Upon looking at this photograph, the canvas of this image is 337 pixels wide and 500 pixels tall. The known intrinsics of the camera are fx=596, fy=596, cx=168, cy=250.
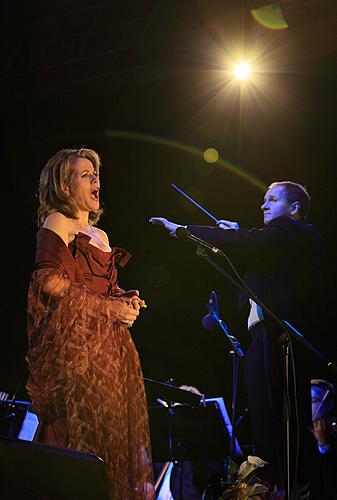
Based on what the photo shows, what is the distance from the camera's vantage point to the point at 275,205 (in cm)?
453

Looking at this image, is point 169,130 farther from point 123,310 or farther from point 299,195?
point 123,310

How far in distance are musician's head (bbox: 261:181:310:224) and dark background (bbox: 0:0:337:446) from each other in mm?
78

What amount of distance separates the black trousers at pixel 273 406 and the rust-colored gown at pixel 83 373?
5.41ft

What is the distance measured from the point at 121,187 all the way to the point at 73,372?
2953 mm

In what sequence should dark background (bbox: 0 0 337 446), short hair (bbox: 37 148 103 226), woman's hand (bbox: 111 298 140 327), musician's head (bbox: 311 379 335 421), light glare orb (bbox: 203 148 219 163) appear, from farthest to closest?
light glare orb (bbox: 203 148 219 163)
dark background (bbox: 0 0 337 446)
musician's head (bbox: 311 379 335 421)
short hair (bbox: 37 148 103 226)
woman's hand (bbox: 111 298 140 327)

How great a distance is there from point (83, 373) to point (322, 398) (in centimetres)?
245

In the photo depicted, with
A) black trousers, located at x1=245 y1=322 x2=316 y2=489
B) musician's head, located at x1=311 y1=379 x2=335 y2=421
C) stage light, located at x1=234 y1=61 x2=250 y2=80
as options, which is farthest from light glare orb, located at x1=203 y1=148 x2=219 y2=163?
musician's head, located at x1=311 y1=379 x2=335 y2=421

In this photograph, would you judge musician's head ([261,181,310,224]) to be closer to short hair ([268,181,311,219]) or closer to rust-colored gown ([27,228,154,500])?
short hair ([268,181,311,219])

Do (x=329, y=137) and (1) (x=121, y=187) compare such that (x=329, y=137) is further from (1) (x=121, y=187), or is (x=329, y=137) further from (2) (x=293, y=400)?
(2) (x=293, y=400)

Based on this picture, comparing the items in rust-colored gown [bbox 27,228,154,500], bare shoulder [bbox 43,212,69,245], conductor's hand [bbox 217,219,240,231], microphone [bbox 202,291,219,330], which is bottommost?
rust-colored gown [bbox 27,228,154,500]

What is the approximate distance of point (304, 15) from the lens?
4895 mm

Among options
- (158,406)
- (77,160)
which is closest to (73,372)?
(77,160)

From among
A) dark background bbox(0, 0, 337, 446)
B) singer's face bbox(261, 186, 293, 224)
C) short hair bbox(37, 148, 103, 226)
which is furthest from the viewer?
dark background bbox(0, 0, 337, 446)

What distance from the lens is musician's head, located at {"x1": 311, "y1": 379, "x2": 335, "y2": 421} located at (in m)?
4.18
